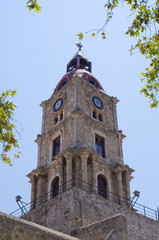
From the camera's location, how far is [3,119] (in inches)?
527

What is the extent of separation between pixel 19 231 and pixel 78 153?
55.3 ft

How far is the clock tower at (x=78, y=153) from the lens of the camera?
26417 millimetres

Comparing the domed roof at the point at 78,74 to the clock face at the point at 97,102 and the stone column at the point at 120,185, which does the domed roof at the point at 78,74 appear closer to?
the clock face at the point at 97,102

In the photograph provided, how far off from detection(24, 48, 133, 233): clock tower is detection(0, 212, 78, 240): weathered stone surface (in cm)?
911

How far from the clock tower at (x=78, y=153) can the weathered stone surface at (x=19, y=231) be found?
9.11 m

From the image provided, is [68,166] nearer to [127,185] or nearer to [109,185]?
[109,185]

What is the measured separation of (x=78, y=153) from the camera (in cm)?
3133

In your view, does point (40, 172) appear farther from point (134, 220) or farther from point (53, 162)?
point (134, 220)

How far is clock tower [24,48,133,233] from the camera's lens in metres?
26.4

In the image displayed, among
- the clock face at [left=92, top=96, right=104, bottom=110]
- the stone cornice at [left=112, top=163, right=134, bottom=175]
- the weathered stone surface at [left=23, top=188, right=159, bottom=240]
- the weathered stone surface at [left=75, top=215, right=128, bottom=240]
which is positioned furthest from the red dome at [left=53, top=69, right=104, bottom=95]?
the weathered stone surface at [left=75, top=215, right=128, bottom=240]

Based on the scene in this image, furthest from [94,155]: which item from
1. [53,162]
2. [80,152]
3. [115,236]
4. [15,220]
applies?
[15,220]

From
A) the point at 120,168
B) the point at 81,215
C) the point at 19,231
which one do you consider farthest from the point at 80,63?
the point at 19,231

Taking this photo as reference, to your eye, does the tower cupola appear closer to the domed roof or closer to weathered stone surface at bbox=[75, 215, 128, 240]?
the domed roof

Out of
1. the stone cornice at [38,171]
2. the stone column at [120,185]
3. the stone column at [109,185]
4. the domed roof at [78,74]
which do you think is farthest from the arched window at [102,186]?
the domed roof at [78,74]
